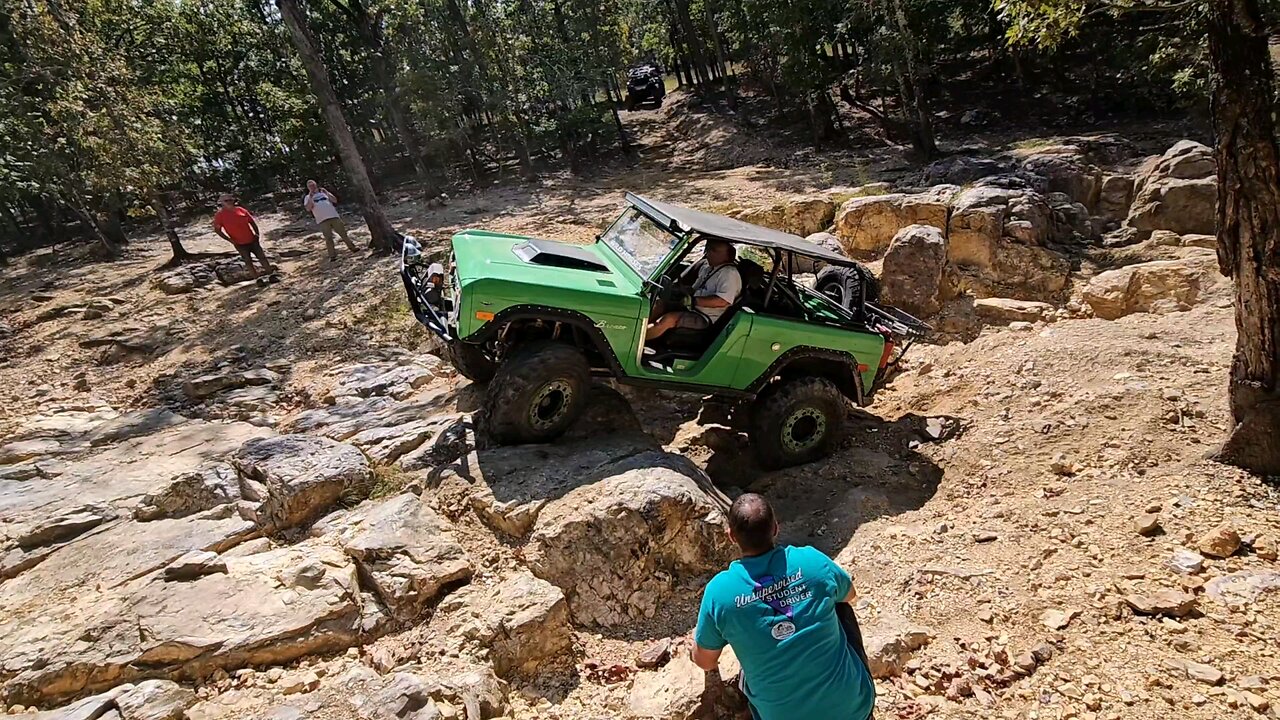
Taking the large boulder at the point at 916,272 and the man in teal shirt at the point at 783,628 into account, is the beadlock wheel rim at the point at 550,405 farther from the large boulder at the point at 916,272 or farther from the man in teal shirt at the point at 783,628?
the large boulder at the point at 916,272

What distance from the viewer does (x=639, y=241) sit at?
5.48 metres

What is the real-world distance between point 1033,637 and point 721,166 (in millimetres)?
19352

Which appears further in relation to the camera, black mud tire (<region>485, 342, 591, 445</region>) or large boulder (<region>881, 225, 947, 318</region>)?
large boulder (<region>881, 225, 947, 318</region>)

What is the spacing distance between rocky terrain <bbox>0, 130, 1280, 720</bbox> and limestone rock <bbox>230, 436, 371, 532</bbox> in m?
0.02

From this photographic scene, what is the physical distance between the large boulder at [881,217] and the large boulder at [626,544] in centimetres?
692

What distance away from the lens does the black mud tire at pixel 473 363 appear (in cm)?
565

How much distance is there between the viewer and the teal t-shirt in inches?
90.4

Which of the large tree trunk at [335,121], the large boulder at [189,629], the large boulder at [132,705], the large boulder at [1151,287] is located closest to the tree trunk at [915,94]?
the large boulder at [1151,287]

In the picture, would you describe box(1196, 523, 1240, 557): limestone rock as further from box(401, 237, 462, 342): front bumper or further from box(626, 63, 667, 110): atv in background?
box(626, 63, 667, 110): atv in background

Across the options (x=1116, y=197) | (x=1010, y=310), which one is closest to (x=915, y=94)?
(x=1116, y=197)

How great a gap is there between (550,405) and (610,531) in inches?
49.5

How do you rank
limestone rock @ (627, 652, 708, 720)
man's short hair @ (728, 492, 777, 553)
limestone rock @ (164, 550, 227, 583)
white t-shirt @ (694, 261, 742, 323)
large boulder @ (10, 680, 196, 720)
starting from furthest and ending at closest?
white t-shirt @ (694, 261, 742, 323) < limestone rock @ (164, 550, 227, 583) < limestone rock @ (627, 652, 708, 720) < large boulder @ (10, 680, 196, 720) < man's short hair @ (728, 492, 777, 553)

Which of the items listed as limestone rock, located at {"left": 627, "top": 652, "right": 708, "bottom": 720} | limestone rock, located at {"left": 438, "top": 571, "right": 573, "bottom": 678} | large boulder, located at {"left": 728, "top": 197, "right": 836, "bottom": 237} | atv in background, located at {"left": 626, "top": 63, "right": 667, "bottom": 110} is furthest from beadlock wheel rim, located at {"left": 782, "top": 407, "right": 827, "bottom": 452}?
atv in background, located at {"left": 626, "top": 63, "right": 667, "bottom": 110}

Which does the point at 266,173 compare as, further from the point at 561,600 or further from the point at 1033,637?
the point at 1033,637
